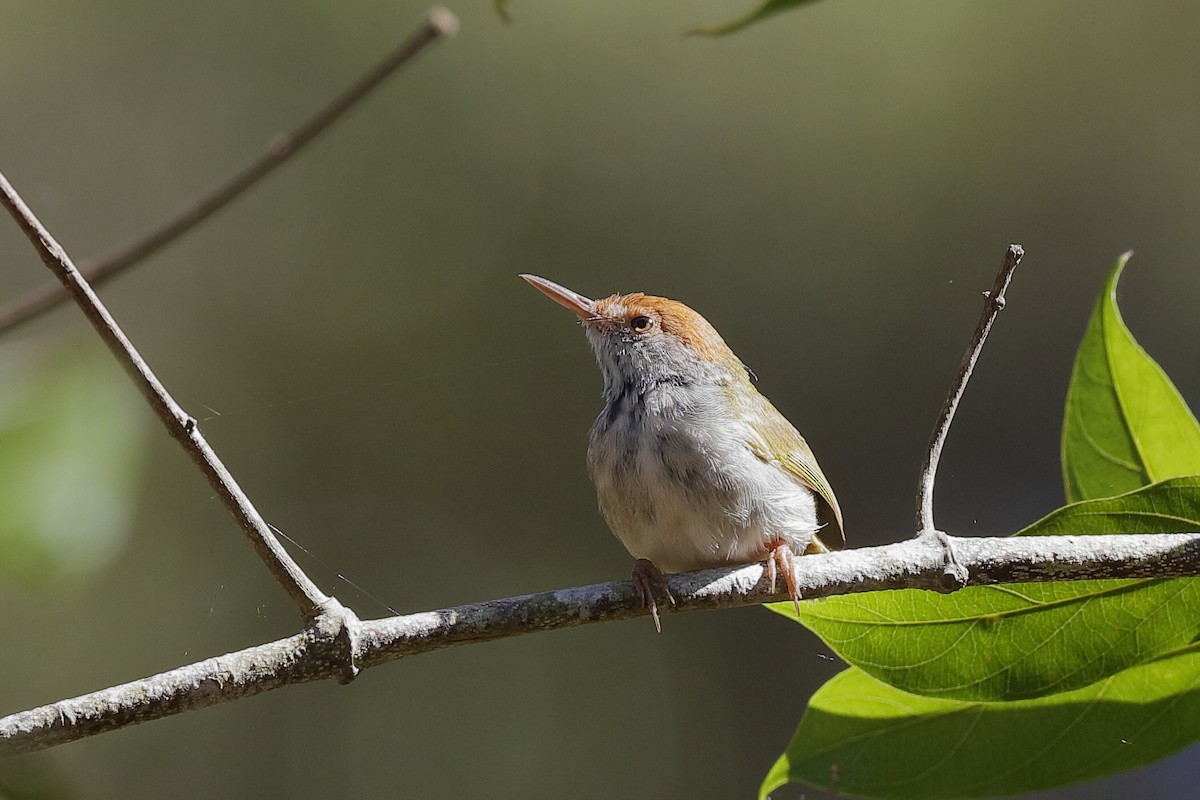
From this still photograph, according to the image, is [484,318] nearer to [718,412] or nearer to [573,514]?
[573,514]

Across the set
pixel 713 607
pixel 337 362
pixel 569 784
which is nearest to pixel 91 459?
pixel 713 607

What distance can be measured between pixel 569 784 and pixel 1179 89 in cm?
793

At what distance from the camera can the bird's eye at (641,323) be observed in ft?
12.1

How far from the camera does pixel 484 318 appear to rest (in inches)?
343

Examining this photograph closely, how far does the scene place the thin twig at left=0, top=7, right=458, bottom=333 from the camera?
155cm

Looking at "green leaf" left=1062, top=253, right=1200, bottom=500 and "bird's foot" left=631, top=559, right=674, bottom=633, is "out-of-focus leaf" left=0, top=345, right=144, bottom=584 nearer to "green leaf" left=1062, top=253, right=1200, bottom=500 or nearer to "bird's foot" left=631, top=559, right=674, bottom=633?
"bird's foot" left=631, top=559, right=674, bottom=633

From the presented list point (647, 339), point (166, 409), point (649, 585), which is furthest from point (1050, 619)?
point (647, 339)

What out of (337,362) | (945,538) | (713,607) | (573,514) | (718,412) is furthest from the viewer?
(337,362)

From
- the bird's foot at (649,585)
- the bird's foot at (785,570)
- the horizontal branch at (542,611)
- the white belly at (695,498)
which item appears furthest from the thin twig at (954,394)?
the white belly at (695,498)

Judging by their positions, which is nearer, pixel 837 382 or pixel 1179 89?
pixel 837 382

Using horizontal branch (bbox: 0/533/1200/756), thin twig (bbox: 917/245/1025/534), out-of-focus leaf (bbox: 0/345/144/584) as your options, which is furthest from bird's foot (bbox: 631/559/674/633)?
out-of-focus leaf (bbox: 0/345/144/584)

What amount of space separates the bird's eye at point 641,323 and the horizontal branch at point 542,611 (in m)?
1.53

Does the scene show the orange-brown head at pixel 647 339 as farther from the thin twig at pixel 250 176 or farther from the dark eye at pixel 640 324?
the thin twig at pixel 250 176

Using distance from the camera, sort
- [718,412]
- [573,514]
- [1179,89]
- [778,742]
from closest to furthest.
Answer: [718,412] < [778,742] < [573,514] < [1179,89]
